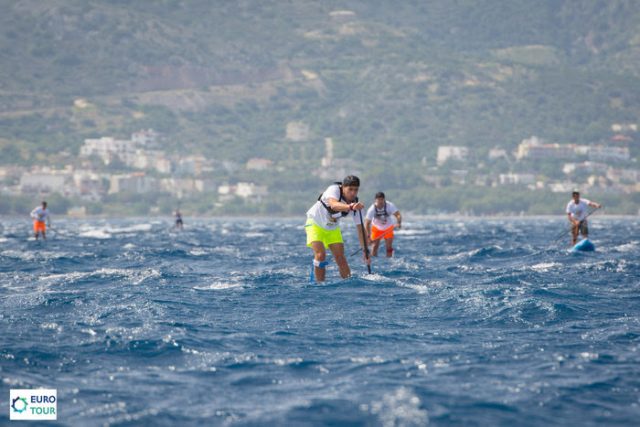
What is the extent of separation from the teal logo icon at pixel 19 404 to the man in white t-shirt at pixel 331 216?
8.19 metres

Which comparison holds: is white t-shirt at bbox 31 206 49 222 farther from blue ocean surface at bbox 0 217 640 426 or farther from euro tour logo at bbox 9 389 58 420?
euro tour logo at bbox 9 389 58 420

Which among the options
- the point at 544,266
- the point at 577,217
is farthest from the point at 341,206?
the point at 577,217

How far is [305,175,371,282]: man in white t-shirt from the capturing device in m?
17.8

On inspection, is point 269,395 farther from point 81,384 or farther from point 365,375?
point 81,384

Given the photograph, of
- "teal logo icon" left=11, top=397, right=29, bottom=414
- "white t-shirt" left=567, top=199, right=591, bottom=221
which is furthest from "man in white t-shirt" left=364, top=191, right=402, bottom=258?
"teal logo icon" left=11, top=397, right=29, bottom=414

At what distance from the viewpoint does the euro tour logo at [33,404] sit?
9625 mm

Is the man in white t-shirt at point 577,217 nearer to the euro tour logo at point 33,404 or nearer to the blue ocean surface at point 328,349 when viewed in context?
the blue ocean surface at point 328,349

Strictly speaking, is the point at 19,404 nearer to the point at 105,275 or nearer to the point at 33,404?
the point at 33,404

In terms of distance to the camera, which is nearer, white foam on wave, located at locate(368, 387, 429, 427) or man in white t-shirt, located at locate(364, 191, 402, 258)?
white foam on wave, located at locate(368, 387, 429, 427)

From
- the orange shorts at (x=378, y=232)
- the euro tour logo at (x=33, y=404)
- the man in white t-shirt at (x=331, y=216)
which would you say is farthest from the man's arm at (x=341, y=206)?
the orange shorts at (x=378, y=232)

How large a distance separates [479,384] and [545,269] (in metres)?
15.0

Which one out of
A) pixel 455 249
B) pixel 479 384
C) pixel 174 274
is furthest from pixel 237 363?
pixel 455 249

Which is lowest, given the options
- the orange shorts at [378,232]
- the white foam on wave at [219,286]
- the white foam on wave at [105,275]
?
the white foam on wave at [219,286]

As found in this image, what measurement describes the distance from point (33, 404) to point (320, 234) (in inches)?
367
